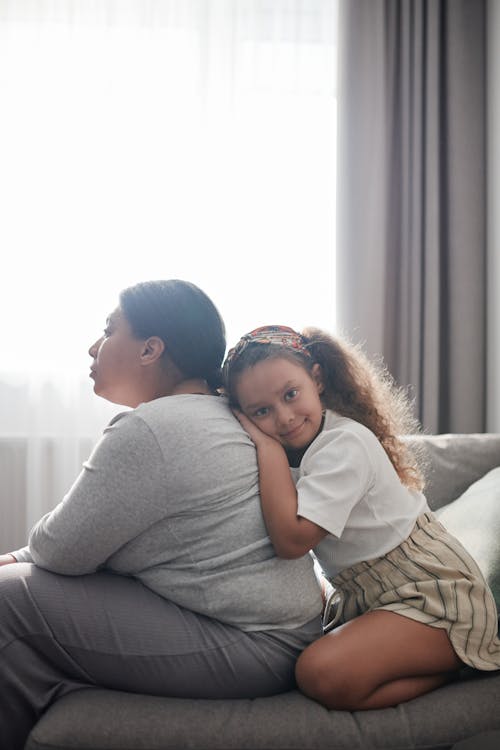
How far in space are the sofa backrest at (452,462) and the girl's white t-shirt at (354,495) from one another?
0.62 m

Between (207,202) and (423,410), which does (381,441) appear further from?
(207,202)

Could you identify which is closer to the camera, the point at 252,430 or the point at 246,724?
the point at 246,724

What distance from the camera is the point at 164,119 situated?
3133 millimetres

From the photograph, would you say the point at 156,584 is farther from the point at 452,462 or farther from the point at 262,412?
the point at 452,462

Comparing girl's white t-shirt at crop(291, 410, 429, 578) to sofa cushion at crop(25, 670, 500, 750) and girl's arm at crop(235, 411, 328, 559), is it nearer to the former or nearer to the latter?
girl's arm at crop(235, 411, 328, 559)

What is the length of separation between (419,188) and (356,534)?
2.18m

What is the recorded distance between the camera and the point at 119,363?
1.44 meters

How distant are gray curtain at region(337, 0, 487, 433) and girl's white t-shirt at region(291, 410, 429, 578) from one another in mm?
1779

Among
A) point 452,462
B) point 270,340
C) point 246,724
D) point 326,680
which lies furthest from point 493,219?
point 246,724

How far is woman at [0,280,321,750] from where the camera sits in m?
1.14

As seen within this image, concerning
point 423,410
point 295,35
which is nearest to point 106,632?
point 423,410

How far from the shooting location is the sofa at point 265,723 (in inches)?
Result: 43.0

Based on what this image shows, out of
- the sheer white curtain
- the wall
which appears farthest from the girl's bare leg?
the sheer white curtain

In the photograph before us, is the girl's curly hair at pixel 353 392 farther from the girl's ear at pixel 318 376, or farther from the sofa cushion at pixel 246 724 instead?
the sofa cushion at pixel 246 724
